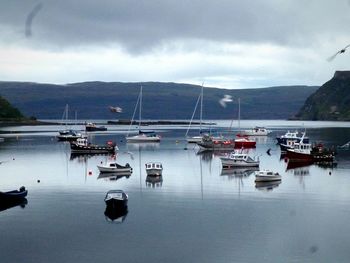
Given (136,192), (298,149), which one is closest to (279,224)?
(136,192)

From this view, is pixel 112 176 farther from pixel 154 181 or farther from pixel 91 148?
pixel 91 148

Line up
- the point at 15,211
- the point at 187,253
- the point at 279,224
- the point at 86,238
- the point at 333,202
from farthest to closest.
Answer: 1. the point at 333,202
2. the point at 15,211
3. the point at 279,224
4. the point at 86,238
5. the point at 187,253

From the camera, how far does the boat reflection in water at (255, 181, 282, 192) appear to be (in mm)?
46156

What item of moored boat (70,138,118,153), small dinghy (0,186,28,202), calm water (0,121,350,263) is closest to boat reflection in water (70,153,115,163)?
moored boat (70,138,118,153)

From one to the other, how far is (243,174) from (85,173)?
14.9 metres

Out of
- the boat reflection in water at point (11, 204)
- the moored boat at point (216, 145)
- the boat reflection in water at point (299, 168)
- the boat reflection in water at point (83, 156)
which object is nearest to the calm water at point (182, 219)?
the boat reflection in water at point (11, 204)

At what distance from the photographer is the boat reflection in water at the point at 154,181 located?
48.0 m

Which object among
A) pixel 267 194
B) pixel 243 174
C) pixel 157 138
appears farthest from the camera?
pixel 157 138

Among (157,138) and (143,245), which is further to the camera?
(157,138)

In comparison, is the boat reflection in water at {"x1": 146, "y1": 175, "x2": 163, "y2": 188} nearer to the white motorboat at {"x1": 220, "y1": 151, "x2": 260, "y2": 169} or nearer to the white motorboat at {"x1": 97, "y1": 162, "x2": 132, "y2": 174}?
the white motorboat at {"x1": 97, "y1": 162, "x2": 132, "y2": 174}

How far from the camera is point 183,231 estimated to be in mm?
30531

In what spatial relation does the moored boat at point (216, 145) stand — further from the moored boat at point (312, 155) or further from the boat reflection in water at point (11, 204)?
the boat reflection in water at point (11, 204)

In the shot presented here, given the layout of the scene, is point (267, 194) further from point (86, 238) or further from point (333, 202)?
point (86, 238)

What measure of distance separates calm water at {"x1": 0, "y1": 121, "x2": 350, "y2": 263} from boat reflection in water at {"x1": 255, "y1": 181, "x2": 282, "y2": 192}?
0.43ft
